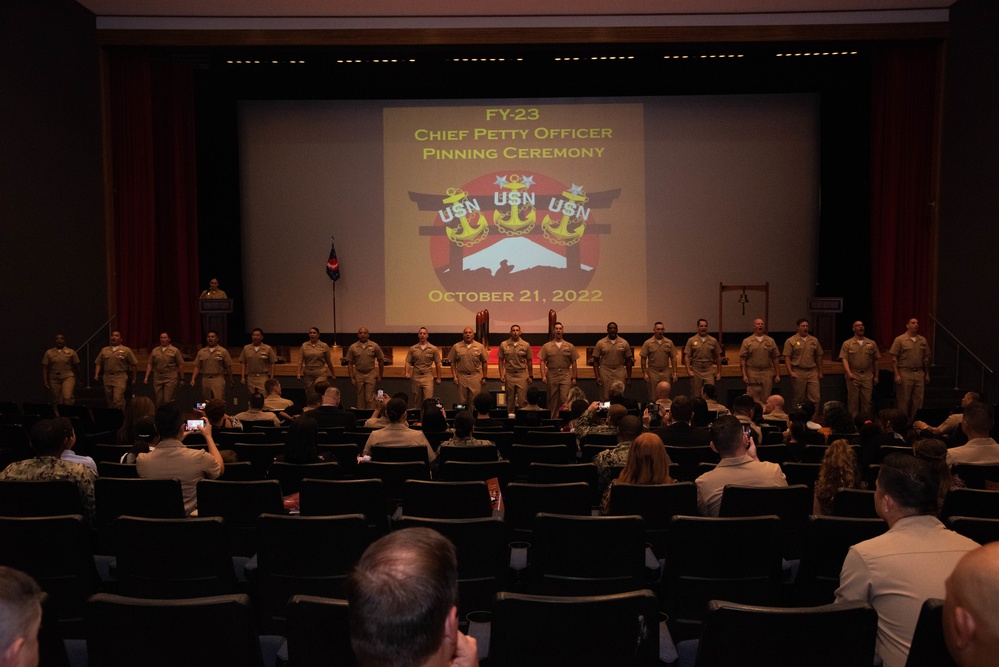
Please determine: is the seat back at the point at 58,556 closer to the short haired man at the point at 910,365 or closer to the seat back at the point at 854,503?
the seat back at the point at 854,503

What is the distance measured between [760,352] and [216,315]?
796cm

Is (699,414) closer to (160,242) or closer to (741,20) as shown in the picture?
(741,20)

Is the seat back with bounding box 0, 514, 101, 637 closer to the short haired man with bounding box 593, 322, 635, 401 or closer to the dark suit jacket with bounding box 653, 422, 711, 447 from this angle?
the dark suit jacket with bounding box 653, 422, 711, 447

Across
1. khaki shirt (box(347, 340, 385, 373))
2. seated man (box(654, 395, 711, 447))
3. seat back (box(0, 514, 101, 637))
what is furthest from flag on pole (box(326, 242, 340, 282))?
seat back (box(0, 514, 101, 637))

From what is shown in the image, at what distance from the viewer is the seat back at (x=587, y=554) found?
341cm

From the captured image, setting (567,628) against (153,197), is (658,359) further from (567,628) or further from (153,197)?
(567,628)

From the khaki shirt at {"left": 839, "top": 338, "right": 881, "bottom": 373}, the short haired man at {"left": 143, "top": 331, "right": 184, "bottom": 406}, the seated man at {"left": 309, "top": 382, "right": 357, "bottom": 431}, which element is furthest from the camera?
the short haired man at {"left": 143, "top": 331, "right": 184, "bottom": 406}

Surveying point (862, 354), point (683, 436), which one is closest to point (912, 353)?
point (862, 354)

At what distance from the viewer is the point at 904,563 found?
275 centimetres

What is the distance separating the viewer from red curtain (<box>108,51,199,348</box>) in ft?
46.1

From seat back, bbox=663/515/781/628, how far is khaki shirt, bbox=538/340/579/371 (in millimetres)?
8772

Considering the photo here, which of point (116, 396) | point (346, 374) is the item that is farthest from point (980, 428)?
point (116, 396)

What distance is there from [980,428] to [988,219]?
8.14 meters

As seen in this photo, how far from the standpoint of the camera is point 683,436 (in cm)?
638
